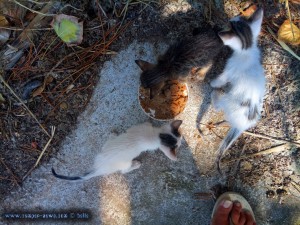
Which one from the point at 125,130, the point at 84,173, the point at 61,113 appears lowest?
the point at 84,173

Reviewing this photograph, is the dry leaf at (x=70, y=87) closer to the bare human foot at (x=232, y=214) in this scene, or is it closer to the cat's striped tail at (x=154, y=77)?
the cat's striped tail at (x=154, y=77)

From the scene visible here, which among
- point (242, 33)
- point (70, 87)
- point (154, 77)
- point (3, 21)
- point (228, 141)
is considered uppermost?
point (3, 21)

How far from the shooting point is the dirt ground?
9.91ft

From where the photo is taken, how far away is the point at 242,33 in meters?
2.68

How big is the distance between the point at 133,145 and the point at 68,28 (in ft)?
3.29

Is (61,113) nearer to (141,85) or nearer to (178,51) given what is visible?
(141,85)

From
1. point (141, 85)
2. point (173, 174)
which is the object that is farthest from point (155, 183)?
point (141, 85)

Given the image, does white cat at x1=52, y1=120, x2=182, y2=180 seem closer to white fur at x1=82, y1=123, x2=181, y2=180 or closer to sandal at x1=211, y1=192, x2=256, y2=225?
white fur at x1=82, y1=123, x2=181, y2=180

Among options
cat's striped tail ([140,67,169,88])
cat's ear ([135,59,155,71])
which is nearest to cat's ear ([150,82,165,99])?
cat's striped tail ([140,67,169,88])

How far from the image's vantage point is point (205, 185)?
10.6 ft

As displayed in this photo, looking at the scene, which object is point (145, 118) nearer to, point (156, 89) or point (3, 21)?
point (156, 89)

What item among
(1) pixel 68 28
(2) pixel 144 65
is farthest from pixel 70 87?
(2) pixel 144 65

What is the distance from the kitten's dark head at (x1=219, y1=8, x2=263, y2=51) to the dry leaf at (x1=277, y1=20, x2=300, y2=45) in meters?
0.40

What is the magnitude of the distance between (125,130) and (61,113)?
1.75 feet
